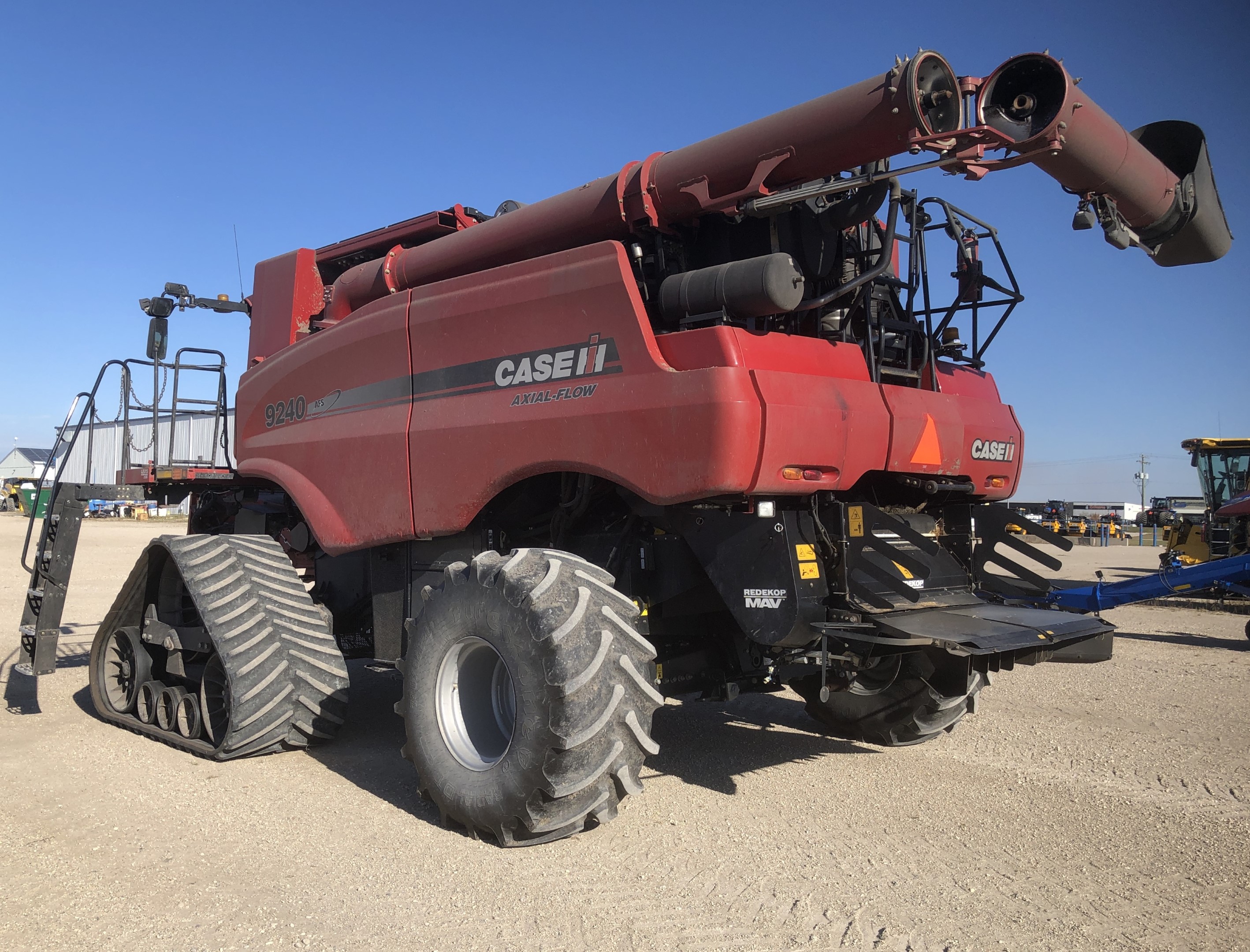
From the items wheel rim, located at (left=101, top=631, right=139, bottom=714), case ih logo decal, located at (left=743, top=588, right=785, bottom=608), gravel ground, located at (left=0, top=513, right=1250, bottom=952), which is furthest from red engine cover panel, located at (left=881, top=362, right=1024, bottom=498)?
wheel rim, located at (left=101, top=631, right=139, bottom=714)

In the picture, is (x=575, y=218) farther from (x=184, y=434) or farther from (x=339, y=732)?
(x=184, y=434)

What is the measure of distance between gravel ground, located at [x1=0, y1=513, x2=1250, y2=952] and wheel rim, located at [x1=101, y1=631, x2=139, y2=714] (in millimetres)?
200

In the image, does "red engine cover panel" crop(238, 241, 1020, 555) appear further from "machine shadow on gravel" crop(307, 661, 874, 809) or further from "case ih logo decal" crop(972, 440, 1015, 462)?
"machine shadow on gravel" crop(307, 661, 874, 809)

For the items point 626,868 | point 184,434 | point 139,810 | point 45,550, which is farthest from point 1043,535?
point 184,434

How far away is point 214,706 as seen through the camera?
5848mm

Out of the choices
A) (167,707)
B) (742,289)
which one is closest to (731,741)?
(742,289)

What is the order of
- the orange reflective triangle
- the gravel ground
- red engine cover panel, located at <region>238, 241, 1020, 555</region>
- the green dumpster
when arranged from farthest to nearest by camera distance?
the green dumpster
the orange reflective triangle
red engine cover panel, located at <region>238, 241, 1020, 555</region>
the gravel ground

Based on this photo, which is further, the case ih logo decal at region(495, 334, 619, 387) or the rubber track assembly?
the rubber track assembly

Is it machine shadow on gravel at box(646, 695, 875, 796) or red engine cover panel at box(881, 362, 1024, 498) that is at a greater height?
red engine cover panel at box(881, 362, 1024, 498)

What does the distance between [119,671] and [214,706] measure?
1.29 metres

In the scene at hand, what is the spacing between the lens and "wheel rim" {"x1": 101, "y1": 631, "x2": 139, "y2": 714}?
6461 mm

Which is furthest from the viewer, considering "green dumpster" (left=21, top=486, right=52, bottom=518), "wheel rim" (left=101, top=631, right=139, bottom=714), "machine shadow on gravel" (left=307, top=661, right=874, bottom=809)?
"green dumpster" (left=21, top=486, right=52, bottom=518)

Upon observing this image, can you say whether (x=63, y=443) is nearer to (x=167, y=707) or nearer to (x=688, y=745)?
(x=167, y=707)

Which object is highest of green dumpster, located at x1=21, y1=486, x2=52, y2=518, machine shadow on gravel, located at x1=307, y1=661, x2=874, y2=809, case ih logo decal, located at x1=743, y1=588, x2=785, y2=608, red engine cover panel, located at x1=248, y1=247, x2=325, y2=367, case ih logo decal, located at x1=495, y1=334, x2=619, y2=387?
red engine cover panel, located at x1=248, y1=247, x2=325, y2=367
